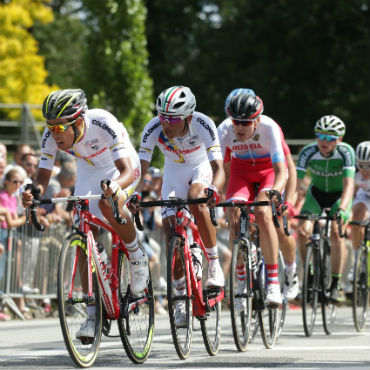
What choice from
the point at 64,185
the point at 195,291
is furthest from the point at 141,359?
the point at 64,185

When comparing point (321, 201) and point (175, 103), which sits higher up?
point (175, 103)

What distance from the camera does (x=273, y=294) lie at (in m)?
10.7

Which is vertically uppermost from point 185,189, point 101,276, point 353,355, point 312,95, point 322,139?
point 312,95

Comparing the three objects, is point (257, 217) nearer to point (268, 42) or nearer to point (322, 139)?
point (322, 139)

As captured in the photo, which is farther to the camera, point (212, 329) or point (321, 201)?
point (321, 201)

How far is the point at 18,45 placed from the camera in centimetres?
4525

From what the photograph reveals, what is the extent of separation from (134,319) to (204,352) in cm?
116

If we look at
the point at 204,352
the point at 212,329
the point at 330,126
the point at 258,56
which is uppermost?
the point at 258,56

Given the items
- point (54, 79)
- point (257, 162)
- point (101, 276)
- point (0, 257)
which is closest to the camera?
point (101, 276)

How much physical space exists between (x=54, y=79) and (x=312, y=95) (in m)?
14.8

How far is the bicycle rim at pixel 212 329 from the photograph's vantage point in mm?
9484

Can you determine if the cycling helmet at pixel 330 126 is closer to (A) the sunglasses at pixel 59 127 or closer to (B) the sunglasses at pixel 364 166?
(B) the sunglasses at pixel 364 166

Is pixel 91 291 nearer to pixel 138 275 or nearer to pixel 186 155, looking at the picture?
pixel 138 275

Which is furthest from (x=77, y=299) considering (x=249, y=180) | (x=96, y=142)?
(x=249, y=180)
